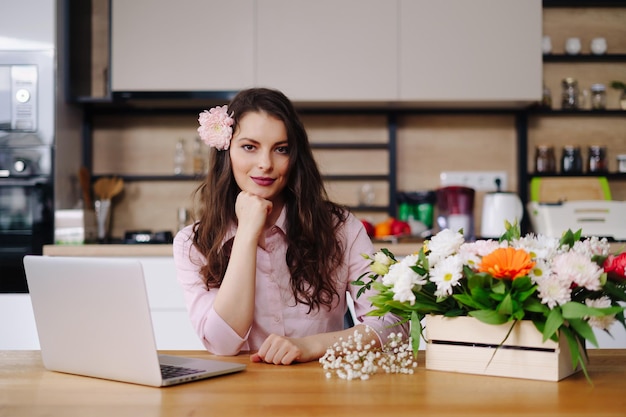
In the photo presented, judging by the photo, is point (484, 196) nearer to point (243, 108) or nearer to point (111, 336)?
point (243, 108)

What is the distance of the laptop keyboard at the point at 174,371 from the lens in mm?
1180

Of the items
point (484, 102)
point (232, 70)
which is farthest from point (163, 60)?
point (484, 102)

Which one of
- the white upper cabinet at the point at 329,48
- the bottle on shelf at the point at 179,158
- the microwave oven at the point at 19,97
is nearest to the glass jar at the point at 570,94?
the white upper cabinet at the point at 329,48

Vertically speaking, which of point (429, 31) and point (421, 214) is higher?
point (429, 31)

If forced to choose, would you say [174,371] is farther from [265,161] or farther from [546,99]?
[546,99]

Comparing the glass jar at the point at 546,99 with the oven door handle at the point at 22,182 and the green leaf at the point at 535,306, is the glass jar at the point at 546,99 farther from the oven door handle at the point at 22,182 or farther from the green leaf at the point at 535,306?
A: the green leaf at the point at 535,306

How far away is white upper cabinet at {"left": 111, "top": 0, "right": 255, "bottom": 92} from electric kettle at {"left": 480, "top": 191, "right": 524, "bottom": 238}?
1.24 m

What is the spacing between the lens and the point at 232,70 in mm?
Answer: 3461

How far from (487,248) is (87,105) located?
2991 millimetres

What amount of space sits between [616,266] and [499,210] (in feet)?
7.52

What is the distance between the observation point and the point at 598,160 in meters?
3.70

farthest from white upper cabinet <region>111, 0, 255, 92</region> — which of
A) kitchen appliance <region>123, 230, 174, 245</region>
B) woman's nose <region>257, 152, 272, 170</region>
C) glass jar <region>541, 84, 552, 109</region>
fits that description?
woman's nose <region>257, 152, 272, 170</region>

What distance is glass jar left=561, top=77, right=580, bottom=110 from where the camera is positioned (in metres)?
3.70

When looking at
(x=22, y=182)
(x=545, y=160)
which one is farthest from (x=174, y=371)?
(x=545, y=160)
